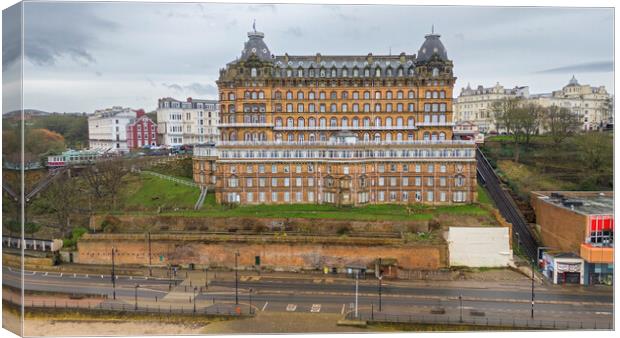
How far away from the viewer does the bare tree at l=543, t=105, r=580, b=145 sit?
240ft

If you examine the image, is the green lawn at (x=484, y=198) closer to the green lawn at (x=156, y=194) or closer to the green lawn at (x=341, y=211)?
the green lawn at (x=341, y=211)

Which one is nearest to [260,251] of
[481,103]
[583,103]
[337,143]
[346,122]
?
[337,143]

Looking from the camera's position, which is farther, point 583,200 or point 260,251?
point 583,200

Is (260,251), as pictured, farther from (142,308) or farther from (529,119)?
(529,119)

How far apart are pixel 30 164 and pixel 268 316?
23.0 metres

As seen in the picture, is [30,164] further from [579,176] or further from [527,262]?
[579,176]

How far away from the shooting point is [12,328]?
1599 inches

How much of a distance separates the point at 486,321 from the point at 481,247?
12.1 m

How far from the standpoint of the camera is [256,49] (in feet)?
209

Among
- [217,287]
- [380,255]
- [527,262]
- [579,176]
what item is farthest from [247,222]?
[579,176]

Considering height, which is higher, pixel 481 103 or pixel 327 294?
pixel 481 103

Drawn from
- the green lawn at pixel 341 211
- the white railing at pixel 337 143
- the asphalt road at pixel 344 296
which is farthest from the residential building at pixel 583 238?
the white railing at pixel 337 143

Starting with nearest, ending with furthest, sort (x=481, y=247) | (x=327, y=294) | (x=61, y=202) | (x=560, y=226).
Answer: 1. (x=327, y=294)
2. (x=481, y=247)
3. (x=560, y=226)
4. (x=61, y=202)

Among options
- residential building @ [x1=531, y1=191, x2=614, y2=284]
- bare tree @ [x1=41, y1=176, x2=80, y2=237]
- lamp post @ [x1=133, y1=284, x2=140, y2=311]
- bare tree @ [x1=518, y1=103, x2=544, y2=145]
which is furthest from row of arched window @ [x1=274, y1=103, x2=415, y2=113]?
lamp post @ [x1=133, y1=284, x2=140, y2=311]
